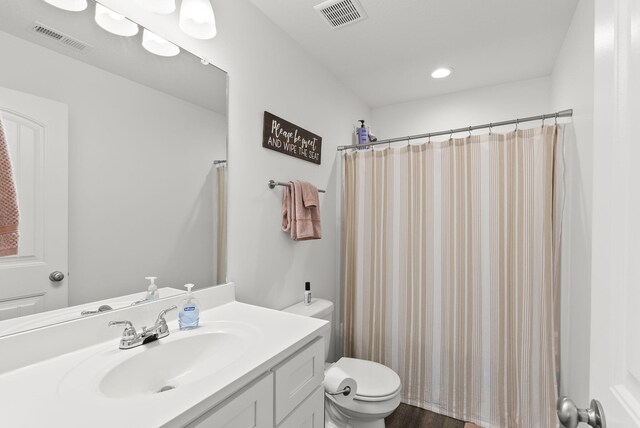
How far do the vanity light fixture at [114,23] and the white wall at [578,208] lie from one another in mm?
1890

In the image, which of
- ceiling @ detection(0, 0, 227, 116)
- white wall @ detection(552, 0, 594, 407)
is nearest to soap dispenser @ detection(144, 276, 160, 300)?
ceiling @ detection(0, 0, 227, 116)

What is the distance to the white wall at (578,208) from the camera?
4.43 feet

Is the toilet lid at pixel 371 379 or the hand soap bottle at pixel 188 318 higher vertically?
the hand soap bottle at pixel 188 318

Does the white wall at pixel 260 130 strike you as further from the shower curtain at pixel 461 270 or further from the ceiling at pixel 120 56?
the shower curtain at pixel 461 270

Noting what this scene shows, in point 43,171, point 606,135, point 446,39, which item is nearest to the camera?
point 606,135

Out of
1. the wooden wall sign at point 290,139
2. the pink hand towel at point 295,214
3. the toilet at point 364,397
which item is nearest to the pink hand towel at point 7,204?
the wooden wall sign at point 290,139

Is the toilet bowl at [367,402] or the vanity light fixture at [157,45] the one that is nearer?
the vanity light fixture at [157,45]

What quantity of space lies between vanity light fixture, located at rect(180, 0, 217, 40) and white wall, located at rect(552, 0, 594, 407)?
1.63 metres

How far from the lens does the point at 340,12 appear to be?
163 cm

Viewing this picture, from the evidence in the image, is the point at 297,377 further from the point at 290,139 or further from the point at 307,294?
the point at 290,139

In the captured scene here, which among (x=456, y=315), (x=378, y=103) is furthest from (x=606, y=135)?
(x=378, y=103)

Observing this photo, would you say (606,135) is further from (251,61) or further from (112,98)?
(251,61)

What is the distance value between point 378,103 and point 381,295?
1.83m

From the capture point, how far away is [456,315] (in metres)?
1.93
